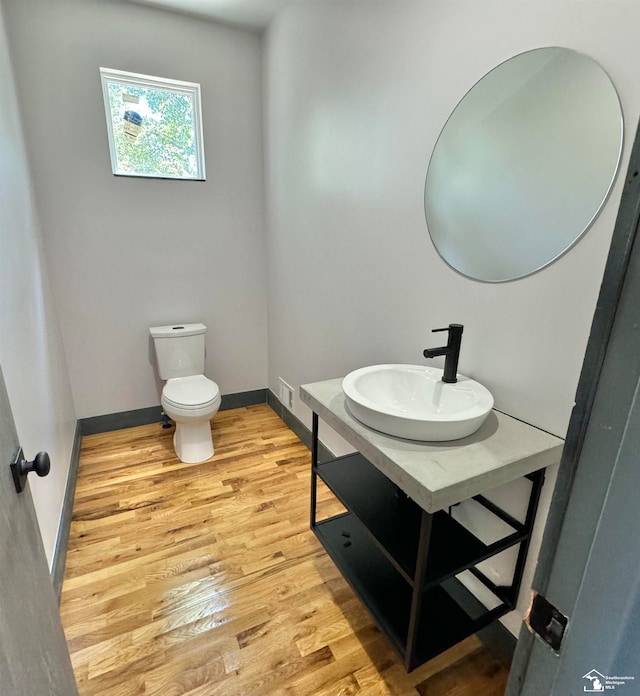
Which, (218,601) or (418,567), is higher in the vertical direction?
(418,567)

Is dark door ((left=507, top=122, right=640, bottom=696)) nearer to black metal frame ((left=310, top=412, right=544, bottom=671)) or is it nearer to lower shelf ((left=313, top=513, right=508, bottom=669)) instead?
black metal frame ((left=310, top=412, right=544, bottom=671))

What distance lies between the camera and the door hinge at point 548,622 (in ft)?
1.29

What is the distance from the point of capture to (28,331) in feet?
5.24

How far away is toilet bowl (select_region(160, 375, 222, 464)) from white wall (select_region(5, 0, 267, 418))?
477mm

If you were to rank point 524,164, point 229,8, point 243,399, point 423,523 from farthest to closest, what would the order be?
point 243,399
point 229,8
point 524,164
point 423,523

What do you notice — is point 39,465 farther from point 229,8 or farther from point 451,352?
point 229,8

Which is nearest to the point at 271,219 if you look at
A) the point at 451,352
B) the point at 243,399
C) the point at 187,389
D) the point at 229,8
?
the point at 229,8

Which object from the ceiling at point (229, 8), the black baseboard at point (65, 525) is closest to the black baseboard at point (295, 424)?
the black baseboard at point (65, 525)

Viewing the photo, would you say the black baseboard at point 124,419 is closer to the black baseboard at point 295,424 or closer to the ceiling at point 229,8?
the black baseboard at point 295,424

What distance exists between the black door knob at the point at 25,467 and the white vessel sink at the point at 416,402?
72 cm

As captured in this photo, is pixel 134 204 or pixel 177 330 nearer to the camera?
pixel 134 204

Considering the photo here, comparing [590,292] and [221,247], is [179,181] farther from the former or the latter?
[590,292]

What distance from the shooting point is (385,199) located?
1563 mm

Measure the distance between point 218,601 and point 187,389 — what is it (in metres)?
1.29
